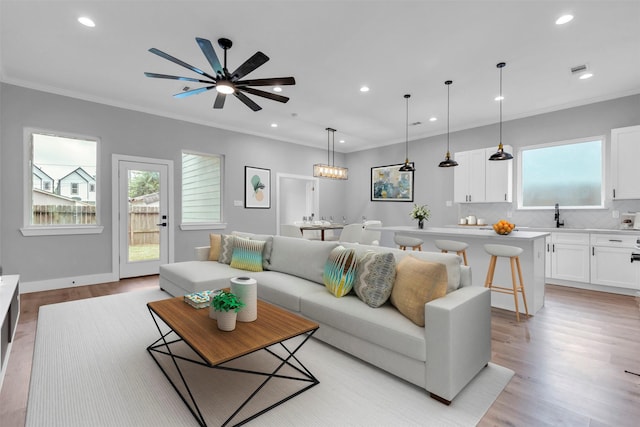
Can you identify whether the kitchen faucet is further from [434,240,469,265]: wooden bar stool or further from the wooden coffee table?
the wooden coffee table

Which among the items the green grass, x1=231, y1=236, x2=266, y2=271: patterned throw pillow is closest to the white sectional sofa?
x1=231, y1=236, x2=266, y2=271: patterned throw pillow

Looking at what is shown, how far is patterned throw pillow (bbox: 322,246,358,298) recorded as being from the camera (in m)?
2.60

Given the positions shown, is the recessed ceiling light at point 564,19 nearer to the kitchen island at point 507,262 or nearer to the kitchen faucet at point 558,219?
the kitchen island at point 507,262

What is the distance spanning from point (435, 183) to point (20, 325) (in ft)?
22.3

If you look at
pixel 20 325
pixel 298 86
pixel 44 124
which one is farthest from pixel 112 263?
pixel 298 86

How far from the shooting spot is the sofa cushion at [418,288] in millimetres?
2055

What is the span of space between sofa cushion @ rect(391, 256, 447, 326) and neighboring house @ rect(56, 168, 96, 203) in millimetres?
4831

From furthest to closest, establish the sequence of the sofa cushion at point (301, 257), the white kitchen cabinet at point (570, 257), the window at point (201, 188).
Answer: the window at point (201, 188), the white kitchen cabinet at point (570, 257), the sofa cushion at point (301, 257)

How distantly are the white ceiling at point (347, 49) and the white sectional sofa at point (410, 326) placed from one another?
210 centimetres

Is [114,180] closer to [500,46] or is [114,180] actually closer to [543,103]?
[500,46]

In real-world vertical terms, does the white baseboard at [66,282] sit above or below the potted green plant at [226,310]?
below

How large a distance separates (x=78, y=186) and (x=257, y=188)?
3.06m

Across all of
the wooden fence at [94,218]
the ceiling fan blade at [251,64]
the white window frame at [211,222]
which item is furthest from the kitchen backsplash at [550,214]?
the wooden fence at [94,218]

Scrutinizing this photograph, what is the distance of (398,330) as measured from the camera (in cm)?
198
